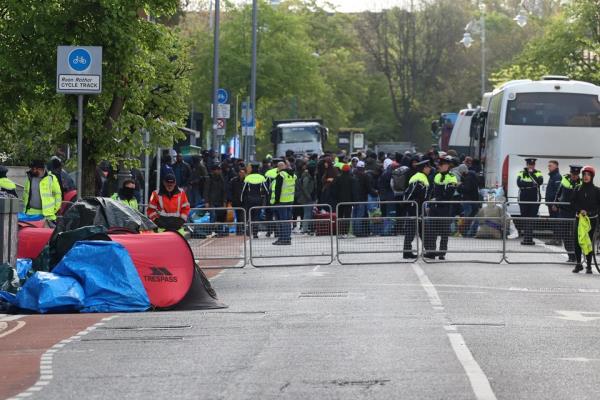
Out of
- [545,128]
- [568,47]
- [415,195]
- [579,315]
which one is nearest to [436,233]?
[415,195]

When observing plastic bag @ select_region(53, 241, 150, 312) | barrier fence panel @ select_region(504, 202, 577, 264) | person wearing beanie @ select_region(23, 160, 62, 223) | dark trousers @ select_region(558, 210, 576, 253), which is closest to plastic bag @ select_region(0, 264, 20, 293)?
plastic bag @ select_region(53, 241, 150, 312)

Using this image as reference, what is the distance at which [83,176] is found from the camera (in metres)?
25.4

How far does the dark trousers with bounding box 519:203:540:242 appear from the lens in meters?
26.1

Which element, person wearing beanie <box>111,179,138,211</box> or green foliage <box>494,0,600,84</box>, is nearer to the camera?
person wearing beanie <box>111,179,138,211</box>

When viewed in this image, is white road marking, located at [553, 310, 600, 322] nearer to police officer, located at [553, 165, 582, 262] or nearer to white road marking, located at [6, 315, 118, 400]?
white road marking, located at [6, 315, 118, 400]

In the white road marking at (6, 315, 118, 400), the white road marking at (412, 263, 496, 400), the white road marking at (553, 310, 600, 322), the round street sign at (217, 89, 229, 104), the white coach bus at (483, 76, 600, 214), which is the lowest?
the white road marking at (6, 315, 118, 400)

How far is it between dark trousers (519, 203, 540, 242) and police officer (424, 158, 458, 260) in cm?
128

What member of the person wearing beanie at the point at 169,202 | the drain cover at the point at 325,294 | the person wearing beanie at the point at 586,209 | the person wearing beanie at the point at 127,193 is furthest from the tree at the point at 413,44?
the drain cover at the point at 325,294

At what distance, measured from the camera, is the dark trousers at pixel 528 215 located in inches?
1029

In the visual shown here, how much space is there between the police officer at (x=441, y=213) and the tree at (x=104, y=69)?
4.81m

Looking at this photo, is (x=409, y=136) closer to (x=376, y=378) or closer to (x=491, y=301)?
(x=491, y=301)

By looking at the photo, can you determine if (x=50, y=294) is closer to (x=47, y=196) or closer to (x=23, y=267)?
(x=23, y=267)

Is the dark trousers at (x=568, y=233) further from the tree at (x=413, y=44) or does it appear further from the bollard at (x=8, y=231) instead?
the tree at (x=413, y=44)

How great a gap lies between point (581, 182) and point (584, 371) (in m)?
13.3
